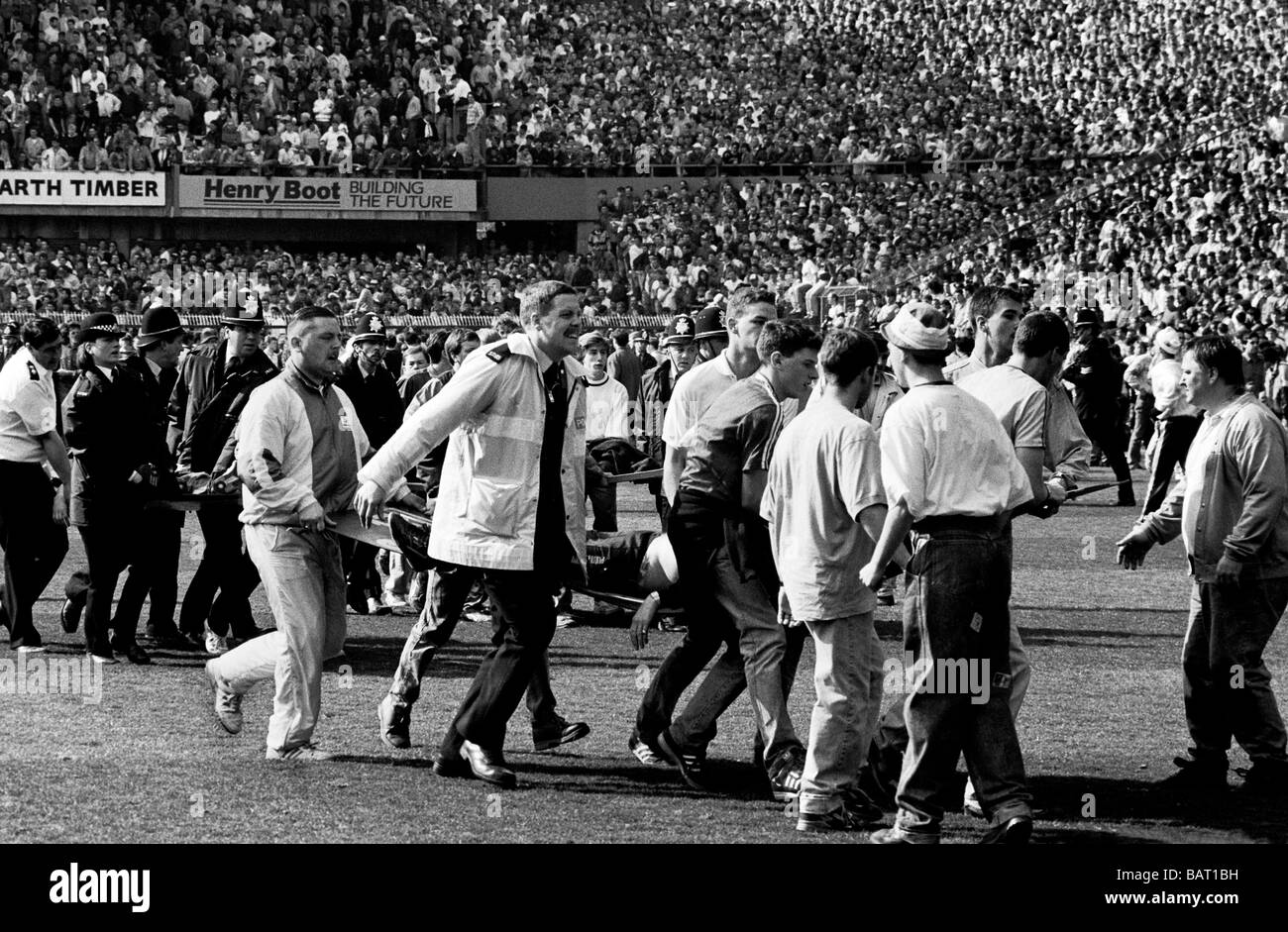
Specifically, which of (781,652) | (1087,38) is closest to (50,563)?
(781,652)

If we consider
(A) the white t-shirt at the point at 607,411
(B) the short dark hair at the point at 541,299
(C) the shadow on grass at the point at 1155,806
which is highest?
(B) the short dark hair at the point at 541,299

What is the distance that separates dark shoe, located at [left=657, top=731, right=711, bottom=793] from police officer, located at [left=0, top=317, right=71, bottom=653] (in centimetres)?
447

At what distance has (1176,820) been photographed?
22.5 ft

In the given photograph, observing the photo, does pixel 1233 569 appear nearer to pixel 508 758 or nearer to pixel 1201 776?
pixel 1201 776

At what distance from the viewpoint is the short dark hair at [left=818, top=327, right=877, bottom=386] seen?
258 inches

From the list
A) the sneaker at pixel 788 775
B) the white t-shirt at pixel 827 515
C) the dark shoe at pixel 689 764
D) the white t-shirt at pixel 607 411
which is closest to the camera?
the white t-shirt at pixel 827 515

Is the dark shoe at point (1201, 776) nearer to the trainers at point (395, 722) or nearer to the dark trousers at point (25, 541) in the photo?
the trainers at point (395, 722)

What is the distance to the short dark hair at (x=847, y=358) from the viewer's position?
21.5ft

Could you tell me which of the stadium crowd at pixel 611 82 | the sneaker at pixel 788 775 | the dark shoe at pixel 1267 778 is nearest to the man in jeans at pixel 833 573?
the sneaker at pixel 788 775

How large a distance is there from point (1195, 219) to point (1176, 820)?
27.1m

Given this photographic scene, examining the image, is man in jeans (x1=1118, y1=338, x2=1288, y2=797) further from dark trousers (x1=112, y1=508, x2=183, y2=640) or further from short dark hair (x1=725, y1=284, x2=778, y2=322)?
dark trousers (x1=112, y1=508, x2=183, y2=640)

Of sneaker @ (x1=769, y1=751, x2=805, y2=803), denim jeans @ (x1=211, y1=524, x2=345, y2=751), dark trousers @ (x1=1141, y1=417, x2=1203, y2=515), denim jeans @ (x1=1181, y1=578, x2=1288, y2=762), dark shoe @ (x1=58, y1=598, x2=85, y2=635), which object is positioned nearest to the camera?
sneaker @ (x1=769, y1=751, x2=805, y2=803)

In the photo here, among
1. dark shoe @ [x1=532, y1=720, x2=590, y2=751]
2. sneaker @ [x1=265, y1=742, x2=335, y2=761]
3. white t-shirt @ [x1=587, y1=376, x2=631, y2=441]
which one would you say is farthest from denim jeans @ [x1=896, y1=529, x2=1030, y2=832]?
white t-shirt @ [x1=587, y1=376, x2=631, y2=441]

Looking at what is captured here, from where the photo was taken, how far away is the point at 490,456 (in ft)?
24.0
